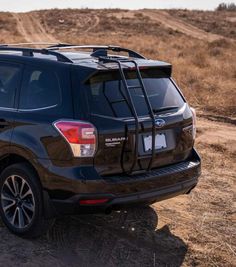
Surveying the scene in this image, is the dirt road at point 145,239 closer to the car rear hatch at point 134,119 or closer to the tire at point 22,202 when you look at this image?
the tire at point 22,202

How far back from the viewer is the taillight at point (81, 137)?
4.34 metres

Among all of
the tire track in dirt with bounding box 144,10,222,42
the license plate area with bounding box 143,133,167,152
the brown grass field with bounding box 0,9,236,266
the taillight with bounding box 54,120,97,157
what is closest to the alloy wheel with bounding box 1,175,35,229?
the brown grass field with bounding box 0,9,236,266

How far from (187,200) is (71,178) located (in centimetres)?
217

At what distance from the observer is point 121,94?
4.65 meters

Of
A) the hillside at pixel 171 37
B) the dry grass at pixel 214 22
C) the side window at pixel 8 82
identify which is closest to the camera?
the side window at pixel 8 82

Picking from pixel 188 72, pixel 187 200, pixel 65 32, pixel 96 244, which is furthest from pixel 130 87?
pixel 65 32

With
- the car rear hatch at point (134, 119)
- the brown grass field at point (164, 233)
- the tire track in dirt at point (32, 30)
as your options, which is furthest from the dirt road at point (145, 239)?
the tire track in dirt at point (32, 30)

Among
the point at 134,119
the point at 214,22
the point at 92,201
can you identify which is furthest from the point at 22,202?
the point at 214,22

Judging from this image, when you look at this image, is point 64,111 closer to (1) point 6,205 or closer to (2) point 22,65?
(2) point 22,65

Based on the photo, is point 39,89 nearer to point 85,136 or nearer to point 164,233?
point 85,136

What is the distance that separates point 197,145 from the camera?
897 centimetres

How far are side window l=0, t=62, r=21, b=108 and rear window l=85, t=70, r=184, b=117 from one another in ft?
2.82

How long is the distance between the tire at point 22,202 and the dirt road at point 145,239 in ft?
0.40

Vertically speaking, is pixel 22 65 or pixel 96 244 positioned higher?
pixel 22 65
